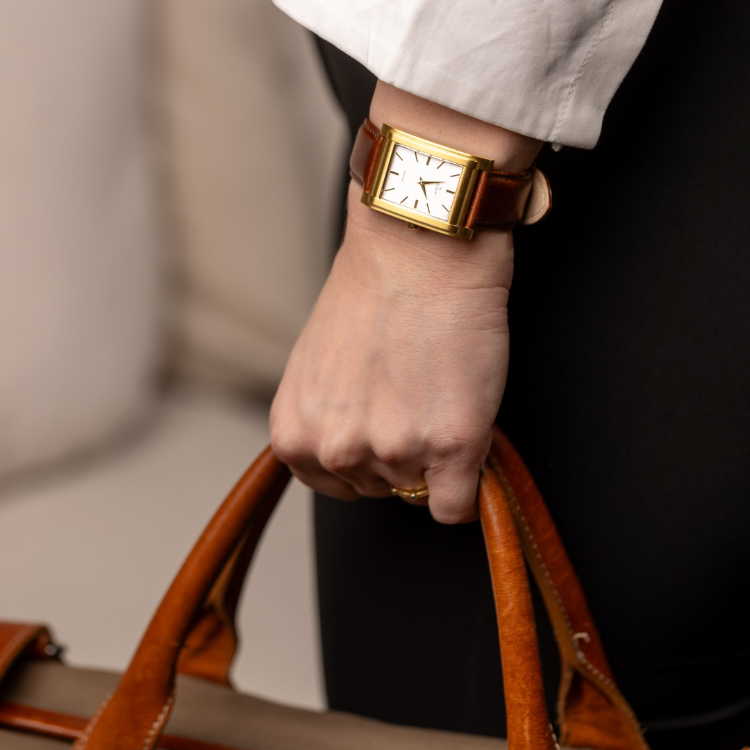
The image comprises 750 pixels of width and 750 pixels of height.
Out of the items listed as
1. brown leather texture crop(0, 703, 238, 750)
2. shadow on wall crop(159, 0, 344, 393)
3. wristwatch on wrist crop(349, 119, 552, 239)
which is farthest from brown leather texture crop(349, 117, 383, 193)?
shadow on wall crop(159, 0, 344, 393)

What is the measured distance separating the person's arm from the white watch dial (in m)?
0.02

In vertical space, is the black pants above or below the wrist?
below

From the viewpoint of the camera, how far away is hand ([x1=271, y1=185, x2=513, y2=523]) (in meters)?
0.42

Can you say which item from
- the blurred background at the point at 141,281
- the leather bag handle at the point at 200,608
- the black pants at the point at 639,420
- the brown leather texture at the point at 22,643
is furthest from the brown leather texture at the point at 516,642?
the blurred background at the point at 141,281

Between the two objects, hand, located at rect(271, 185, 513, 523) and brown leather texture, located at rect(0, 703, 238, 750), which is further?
brown leather texture, located at rect(0, 703, 238, 750)

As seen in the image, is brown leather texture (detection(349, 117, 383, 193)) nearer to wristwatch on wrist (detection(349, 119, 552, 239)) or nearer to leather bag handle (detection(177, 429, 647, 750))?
wristwatch on wrist (detection(349, 119, 552, 239))

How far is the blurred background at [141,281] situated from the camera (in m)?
1.32

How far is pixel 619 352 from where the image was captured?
521 millimetres

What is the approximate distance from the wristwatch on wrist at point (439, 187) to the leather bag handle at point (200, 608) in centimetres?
14

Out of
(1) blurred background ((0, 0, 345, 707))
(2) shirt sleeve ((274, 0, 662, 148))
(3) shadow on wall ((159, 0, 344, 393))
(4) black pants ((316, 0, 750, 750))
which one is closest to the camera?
(2) shirt sleeve ((274, 0, 662, 148))

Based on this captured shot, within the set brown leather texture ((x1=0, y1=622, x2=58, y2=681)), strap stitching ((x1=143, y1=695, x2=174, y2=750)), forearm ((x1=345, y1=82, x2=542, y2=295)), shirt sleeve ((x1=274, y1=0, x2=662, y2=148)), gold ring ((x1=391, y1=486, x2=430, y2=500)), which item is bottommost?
brown leather texture ((x1=0, y1=622, x2=58, y2=681))

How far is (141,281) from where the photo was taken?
5.14 feet

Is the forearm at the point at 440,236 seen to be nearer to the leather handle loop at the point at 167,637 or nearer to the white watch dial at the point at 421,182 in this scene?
the white watch dial at the point at 421,182

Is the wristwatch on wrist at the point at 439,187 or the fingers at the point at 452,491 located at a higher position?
the wristwatch on wrist at the point at 439,187
